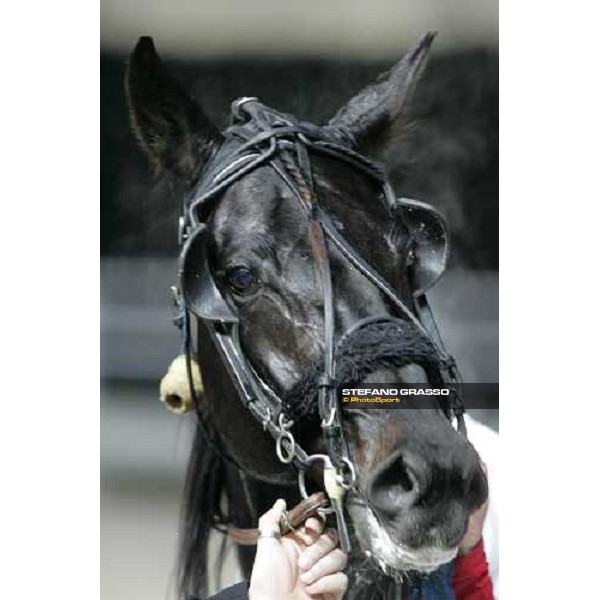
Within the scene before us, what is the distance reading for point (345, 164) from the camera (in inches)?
69.4

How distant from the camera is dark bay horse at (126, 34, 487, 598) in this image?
5.03 ft

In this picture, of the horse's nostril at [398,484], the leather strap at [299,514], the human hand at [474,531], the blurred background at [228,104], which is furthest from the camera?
the blurred background at [228,104]

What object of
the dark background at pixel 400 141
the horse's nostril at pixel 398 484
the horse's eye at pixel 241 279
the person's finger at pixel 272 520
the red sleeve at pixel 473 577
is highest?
the dark background at pixel 400 141

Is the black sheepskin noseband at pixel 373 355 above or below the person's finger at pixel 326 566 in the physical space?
above

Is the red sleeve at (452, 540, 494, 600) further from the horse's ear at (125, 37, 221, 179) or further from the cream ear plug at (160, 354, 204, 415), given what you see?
the horse's ear at (125, 37, 221, 179)

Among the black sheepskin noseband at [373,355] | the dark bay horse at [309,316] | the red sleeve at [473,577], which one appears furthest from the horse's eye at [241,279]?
the red sleeve at [473,577]

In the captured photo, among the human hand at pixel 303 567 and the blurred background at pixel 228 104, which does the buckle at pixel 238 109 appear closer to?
the blurred background at pixel 228 104

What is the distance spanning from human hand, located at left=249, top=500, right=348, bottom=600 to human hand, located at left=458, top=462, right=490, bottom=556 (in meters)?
0.20

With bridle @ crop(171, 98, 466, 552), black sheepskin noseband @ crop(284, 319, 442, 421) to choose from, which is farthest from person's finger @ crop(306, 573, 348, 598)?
black sheepskin noseband @ crop(284, 319, 442, 421)

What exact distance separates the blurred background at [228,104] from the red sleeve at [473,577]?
214 millimetres

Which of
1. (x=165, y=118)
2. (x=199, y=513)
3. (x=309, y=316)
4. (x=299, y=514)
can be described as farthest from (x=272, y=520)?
(x=165, y=118)

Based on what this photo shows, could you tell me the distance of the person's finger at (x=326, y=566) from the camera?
167 centimetres
